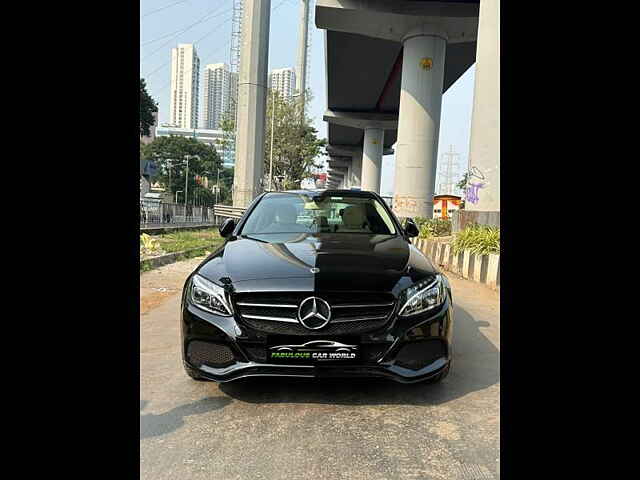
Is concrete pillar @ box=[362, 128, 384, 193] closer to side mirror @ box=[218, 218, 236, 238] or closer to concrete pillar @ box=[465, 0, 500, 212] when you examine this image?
concrete pillar @ box=[465, 0, 500, 212]

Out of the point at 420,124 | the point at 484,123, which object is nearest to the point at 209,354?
the point at 484,123

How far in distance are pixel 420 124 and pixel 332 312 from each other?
57.7 feet

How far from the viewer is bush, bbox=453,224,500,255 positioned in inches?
329

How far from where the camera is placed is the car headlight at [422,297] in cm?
283

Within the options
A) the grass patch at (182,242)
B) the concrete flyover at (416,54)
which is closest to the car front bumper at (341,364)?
the grass patch at (182,242)

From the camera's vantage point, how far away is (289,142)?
1544 inches

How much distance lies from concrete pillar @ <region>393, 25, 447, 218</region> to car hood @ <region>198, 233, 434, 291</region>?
51.8 ft

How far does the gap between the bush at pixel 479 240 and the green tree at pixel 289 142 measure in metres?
30.2

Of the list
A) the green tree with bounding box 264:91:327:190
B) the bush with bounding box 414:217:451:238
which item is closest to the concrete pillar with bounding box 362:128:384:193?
the green tree with bounding box 264:91:327:190

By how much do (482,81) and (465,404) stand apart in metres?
8.75

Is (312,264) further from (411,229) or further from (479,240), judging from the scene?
(479,240)
